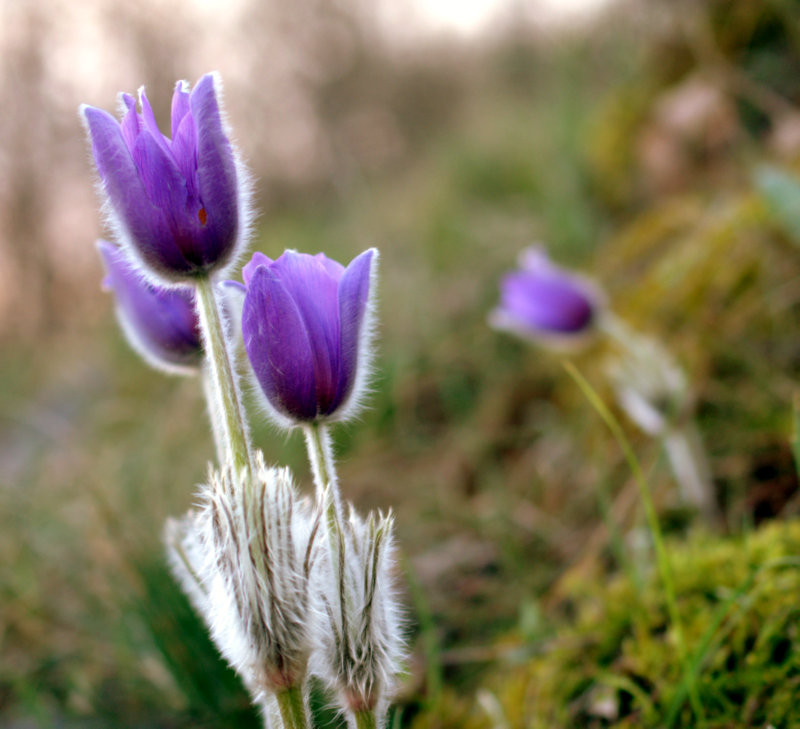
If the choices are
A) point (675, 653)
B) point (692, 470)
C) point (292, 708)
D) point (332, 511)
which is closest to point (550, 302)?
point (692, 470)

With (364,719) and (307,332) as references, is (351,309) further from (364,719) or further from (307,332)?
(364,719)

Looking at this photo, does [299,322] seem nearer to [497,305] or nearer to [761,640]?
[761,640]

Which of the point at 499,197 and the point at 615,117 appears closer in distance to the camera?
the point at 615,117

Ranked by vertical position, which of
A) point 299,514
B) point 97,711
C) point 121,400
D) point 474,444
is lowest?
point 97,711

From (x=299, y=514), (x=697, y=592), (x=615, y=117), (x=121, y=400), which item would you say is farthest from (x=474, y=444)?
(x=121, y=400)

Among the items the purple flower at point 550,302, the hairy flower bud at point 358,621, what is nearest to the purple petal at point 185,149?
the hairy flower bud at point 358,621

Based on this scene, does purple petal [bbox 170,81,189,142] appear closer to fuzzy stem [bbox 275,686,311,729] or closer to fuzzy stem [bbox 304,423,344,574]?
fuzzy stem [bbox 304,423,344,574]

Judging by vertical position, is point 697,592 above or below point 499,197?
below
